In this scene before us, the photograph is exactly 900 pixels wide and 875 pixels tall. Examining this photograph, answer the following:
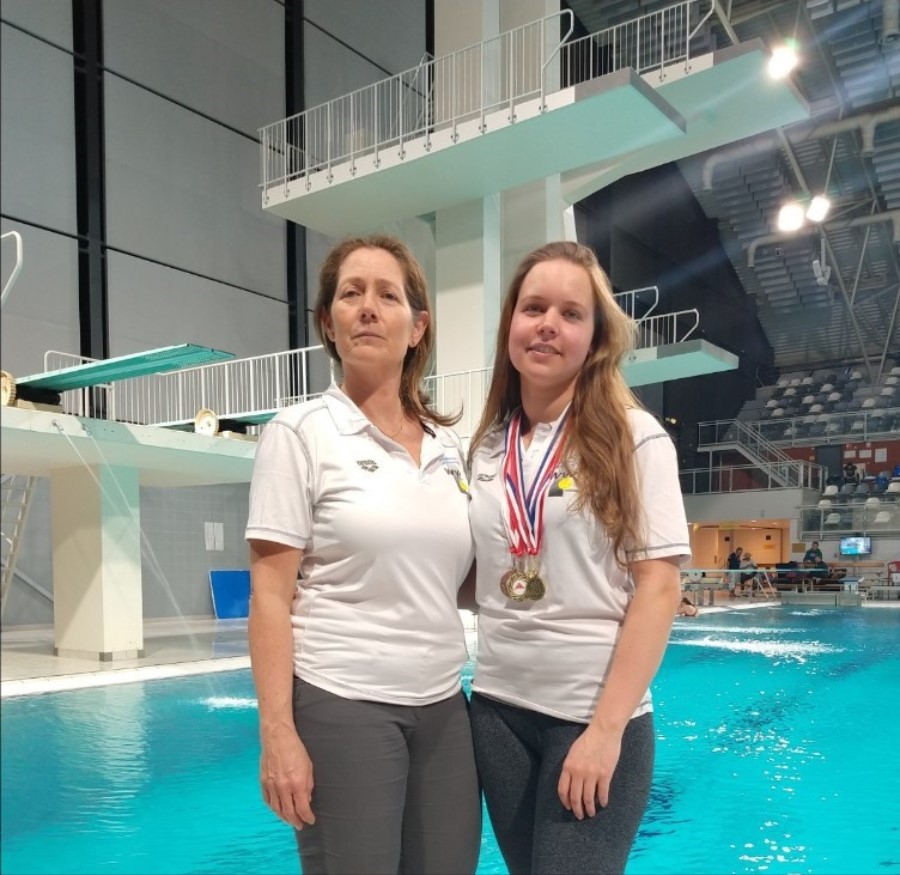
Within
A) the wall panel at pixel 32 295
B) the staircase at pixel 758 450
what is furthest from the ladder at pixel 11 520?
the staircase at pixel 758 450

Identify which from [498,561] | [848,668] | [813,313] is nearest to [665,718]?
[848,668]

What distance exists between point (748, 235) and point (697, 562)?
11.2 metres

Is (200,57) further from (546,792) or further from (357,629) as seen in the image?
(546,792)

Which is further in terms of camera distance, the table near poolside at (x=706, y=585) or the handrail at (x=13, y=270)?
the table near poolside at (x=706, y=585)

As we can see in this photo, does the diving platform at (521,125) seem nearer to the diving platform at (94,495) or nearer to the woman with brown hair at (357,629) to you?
the diving platform at (94,495)

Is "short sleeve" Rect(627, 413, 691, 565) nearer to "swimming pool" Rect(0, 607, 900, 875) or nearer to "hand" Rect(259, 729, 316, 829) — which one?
"hand" Rect(259, 729, 316, 829)

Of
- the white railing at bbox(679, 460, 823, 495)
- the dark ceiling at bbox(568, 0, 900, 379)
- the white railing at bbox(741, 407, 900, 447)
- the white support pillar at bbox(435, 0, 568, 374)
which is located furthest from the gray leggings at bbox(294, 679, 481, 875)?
the white railing at bbox(741, 407, 900, 447)

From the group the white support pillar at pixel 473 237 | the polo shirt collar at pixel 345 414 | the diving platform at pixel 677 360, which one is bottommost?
the polo shirt collar at pixel 345 414

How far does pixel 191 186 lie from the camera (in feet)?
13.3

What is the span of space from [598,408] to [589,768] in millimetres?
649

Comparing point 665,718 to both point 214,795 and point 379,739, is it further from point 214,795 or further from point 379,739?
point 379,739

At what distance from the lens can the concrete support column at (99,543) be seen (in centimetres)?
143

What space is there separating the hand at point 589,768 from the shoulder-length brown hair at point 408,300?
677 millimetres

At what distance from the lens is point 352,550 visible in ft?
4.76
